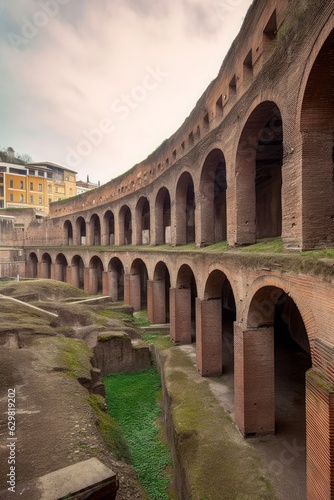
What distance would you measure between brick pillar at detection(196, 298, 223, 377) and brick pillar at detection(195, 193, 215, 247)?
292 cm

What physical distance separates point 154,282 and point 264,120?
35.7ft

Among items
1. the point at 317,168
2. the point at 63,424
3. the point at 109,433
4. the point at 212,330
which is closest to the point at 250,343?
the point at 212,330

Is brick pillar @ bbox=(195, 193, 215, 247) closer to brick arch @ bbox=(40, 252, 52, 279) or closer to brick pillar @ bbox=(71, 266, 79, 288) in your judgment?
brick pillar @ bbox=(71, 266, 79, 288)

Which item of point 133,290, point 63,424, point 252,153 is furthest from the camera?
point 133,290

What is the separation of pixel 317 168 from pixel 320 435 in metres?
4.74

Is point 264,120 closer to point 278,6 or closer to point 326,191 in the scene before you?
point 278,6

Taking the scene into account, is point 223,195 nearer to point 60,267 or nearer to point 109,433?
point 109,433

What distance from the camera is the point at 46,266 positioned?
34062 millimetres

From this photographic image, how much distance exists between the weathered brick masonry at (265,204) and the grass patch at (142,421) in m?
2.17

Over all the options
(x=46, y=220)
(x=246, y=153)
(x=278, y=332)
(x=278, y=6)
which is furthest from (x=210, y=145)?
(x=46, y=220)

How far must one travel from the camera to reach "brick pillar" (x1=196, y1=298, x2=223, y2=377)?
10.8 meters

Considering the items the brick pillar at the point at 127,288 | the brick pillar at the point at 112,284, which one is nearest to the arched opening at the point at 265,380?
the brick pillar at the point at 127,288

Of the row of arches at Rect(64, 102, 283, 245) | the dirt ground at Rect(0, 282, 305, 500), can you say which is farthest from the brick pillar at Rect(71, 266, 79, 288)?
the dirt ground at Rect(0, 282, 305, 500)

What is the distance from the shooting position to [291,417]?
8.26 meters
